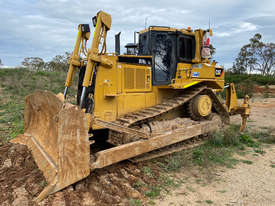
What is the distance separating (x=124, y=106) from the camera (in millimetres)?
5254

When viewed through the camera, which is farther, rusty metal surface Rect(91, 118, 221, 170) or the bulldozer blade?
rusty metal surface Rect(91, 118, 221, 170)

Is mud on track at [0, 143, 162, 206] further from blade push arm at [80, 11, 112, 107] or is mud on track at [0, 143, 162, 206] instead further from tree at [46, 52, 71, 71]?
tree at [46, 52, 71, 71]

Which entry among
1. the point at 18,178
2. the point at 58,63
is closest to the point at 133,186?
the point at 18,178

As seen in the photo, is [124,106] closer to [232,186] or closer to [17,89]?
[232,186]

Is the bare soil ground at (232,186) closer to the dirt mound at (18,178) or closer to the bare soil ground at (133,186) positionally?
the bare soil ground at (133,186)

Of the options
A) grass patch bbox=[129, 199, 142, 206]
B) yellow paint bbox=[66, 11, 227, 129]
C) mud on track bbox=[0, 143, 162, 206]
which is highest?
yellow paint bbox=[66, 11, 227, 129]

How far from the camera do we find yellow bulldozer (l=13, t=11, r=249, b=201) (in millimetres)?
3506

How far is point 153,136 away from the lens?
491cm

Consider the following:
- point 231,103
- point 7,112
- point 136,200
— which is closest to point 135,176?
point 136,200

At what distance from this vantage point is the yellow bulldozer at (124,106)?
11.5 ft

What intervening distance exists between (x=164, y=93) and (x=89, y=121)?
2.64m

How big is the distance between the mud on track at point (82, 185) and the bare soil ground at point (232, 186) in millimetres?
550

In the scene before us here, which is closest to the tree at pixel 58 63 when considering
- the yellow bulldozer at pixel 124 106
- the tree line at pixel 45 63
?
the tree line at pixel 45 63

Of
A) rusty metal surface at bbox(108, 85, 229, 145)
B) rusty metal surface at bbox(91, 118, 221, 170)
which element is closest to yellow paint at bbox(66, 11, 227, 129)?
rusty metal surface at bbox(108, 85, 229, 145)
